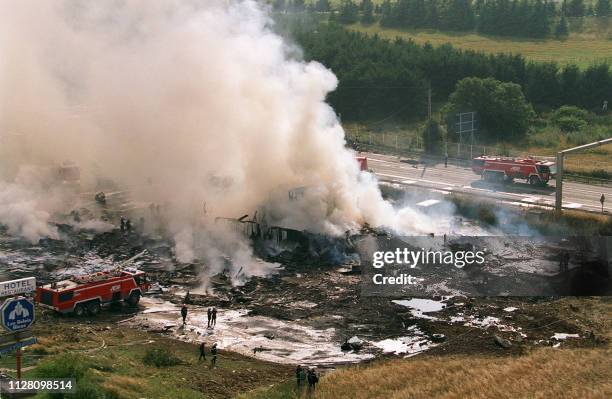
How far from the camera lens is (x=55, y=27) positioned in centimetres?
6606

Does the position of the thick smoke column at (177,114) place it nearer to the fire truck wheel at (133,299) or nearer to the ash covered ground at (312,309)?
the ash covered ground at (312,309)

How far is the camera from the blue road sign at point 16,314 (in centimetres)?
2122

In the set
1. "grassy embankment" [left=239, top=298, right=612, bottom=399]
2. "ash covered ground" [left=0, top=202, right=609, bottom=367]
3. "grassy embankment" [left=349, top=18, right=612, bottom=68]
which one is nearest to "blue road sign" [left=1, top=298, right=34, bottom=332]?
"grassy embankment" [left=239, top=298, right=612, bottom=399]

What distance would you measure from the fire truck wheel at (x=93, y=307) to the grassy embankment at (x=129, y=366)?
1423 millimetres

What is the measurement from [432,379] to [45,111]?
45288mm

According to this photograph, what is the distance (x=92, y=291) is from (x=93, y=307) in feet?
2.83

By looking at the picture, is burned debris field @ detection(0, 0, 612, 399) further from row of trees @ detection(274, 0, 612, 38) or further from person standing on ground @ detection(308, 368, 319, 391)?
row of trees @ detection(274, 0, 612, 38)

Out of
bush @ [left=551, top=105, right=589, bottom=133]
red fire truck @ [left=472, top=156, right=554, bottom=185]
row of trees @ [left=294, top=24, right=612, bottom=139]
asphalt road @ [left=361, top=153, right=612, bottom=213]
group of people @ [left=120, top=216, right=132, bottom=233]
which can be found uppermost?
row of trees @ [left=294, top=24, right=612, bottom=139]

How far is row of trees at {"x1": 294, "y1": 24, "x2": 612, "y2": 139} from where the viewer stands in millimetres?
94875

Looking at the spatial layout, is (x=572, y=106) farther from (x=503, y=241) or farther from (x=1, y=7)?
(x=1, y=7)

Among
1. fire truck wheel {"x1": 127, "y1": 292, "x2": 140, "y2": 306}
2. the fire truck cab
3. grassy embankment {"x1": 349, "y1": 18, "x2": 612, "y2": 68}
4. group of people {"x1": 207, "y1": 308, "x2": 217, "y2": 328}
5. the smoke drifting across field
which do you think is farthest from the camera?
grassy embankment {"x1": 349, "y1": 18, "x2": 612, "y2": 68}

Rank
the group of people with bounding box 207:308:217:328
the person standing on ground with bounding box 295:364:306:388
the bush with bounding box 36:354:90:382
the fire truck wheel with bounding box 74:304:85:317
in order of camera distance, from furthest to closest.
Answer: the fire truck wheel with bounding box 74:304:85:317 → the group of people with bounding box 207:308:217:328 → the person standing on ground with bounding box 295:364:306:388 → the bush with bounding box 36:354:90:382

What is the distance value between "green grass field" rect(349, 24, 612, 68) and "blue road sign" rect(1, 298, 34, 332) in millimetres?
98514

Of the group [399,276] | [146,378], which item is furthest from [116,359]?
[399,276]
